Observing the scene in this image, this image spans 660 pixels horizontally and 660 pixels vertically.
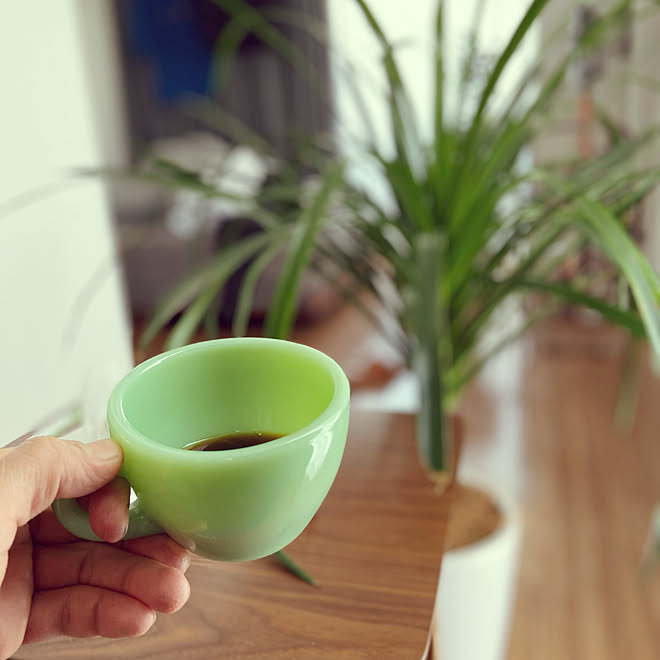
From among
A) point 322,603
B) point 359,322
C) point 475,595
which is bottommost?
point 359,322

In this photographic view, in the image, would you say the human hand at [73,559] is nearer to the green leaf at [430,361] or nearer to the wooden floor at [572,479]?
the green leaf at [430,361]

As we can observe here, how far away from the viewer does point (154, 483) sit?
0.29 meters

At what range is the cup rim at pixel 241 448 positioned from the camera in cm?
29

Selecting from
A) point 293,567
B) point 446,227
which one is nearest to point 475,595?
point 446,227

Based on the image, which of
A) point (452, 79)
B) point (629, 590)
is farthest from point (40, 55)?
point (629, 590)

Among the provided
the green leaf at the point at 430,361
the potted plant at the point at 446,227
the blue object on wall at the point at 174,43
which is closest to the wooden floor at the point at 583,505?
the potted plant at the point at 446,227

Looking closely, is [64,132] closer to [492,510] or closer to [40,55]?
[40,55]

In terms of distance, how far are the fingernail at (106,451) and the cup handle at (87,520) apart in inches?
1.2

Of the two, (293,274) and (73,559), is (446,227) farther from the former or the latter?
(73,559)

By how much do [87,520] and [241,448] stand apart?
0.09 meters

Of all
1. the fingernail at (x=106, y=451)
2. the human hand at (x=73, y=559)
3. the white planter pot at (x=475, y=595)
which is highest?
the fingernail at (x=106, y=451)

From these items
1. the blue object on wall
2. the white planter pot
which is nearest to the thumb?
the white planter pot

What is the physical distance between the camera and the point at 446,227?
0.77 m

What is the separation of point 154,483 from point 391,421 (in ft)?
1.37
